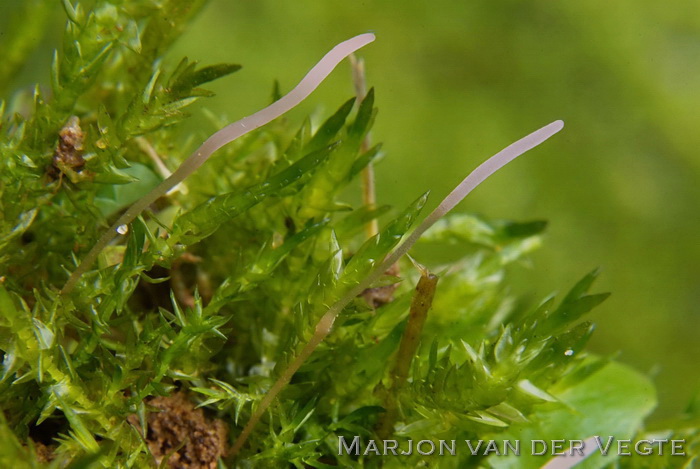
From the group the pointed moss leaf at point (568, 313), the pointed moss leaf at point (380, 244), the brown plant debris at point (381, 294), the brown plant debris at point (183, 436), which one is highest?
the pointed moss leaf at point (380, 244)

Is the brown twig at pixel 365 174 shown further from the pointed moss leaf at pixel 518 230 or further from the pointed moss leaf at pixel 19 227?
the pointed moss leaf at pixel 19 227

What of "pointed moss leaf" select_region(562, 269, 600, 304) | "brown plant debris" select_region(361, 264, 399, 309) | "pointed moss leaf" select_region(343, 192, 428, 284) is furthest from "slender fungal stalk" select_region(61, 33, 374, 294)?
"pointed moss leaf" select_region(562, 269, 600, 304)

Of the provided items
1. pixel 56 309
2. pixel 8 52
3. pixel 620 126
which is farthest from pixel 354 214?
pixel 620 126

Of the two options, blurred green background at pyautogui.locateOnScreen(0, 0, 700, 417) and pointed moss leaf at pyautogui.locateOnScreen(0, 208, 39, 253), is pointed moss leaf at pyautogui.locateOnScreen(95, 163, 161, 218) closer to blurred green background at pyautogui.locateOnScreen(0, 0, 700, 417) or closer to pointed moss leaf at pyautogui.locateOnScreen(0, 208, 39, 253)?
pointed moss leaf at pyautogui.locateOnScreen(0, 208, 39, 253)

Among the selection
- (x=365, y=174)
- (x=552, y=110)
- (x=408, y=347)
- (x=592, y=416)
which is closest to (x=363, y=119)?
(x=365, y=174)

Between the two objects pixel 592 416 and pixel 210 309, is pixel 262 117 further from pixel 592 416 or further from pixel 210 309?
pixel 592 416

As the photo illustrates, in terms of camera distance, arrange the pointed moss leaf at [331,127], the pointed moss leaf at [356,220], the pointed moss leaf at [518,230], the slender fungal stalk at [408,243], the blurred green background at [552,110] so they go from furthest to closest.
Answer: the blurred green background at [552,110] < the pointed moss leaf at [518,230] < the pointed moss leaf at [356,220] < the pointed moss leaf at [331,127] < the slender fungal stalk at [408,243]

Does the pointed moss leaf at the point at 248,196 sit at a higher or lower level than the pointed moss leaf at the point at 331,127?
lower

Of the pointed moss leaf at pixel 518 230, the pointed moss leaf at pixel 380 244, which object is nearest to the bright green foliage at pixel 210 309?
the pointed moss leaf at pixel 380 244
